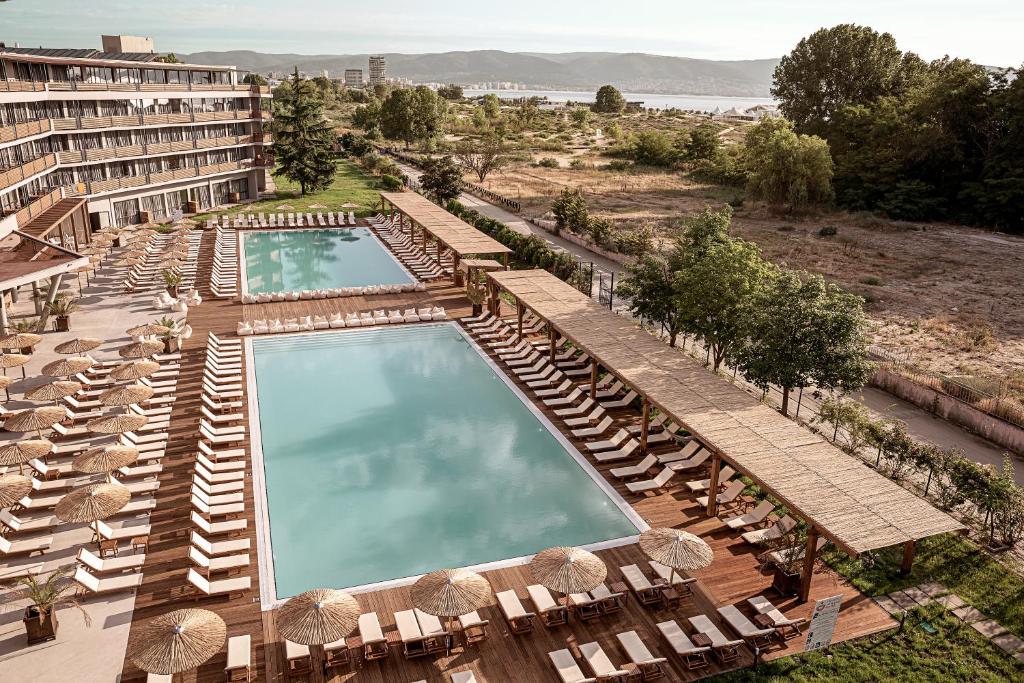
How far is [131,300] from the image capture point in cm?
2955

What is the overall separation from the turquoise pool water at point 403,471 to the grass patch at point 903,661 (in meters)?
4.32

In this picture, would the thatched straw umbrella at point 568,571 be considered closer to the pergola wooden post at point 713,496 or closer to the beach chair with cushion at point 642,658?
the beach chair with cushion at point 642,658

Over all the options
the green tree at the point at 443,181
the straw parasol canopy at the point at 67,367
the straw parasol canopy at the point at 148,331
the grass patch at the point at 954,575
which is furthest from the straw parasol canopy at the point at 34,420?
the green tree at the point at 443,181

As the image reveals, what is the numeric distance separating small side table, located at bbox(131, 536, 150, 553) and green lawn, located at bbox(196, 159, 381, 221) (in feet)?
119

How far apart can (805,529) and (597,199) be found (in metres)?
50.0

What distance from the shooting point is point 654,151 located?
8431 cm

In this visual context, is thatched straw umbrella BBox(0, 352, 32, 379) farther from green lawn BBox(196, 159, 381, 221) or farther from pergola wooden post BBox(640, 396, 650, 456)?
green lawn BBox(196, 159, 381, 221)

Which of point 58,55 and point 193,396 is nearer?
point 193,396

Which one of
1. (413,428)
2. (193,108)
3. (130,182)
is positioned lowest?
(413,428)

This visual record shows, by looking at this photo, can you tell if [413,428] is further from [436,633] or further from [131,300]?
[131,300]

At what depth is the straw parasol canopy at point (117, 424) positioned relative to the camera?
16141 mm

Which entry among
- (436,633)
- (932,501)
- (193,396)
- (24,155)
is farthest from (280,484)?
(24,155)

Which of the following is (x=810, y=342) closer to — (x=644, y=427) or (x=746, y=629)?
(x=644, y=427)

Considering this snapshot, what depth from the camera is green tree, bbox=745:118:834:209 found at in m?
53.8
